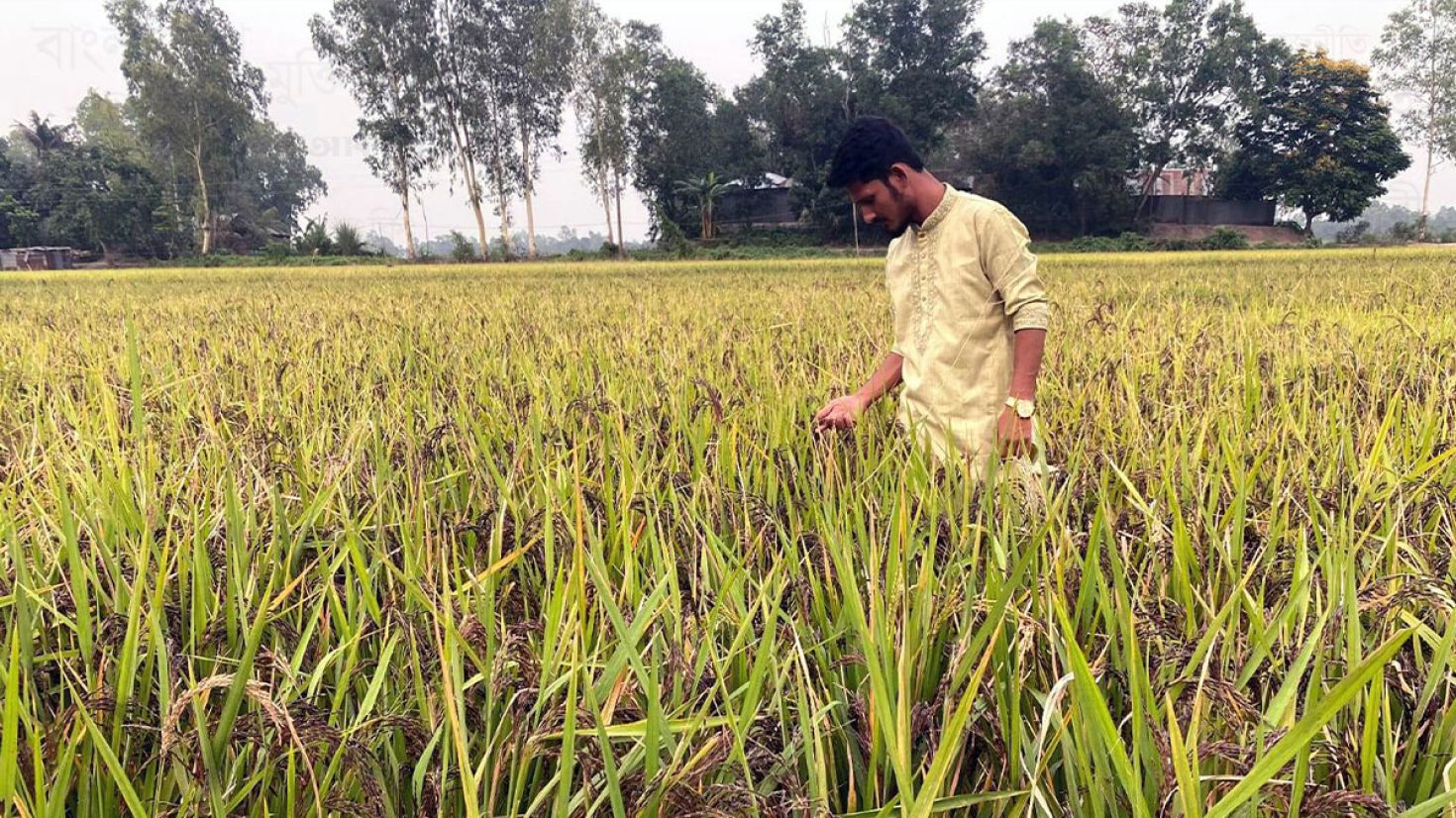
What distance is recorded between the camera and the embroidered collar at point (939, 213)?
2.01 m

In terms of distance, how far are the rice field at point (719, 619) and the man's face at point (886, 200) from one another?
0.53m

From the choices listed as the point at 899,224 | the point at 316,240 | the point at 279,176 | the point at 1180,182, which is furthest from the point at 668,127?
the point at 279,176

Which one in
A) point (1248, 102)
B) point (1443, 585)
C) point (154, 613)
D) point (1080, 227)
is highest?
point (1248, 102)

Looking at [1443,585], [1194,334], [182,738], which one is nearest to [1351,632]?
[1443,585]

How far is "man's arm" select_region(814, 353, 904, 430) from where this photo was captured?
6.10 ft

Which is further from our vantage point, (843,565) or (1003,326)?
(1003,326)

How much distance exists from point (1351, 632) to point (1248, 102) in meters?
45.2

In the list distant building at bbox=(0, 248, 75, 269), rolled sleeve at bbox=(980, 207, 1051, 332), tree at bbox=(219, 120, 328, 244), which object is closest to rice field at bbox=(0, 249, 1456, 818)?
rolled sleeve at bbox=(980, 207, 1051, 332)

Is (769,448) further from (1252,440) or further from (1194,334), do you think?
(1194,334)

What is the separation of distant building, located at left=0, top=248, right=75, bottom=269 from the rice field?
4137cm

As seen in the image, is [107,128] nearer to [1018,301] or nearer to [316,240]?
[316,240]

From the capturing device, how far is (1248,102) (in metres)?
36.7

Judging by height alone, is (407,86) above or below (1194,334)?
above

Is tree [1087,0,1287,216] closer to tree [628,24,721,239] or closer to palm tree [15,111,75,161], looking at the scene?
tree [628,24,721,239]
